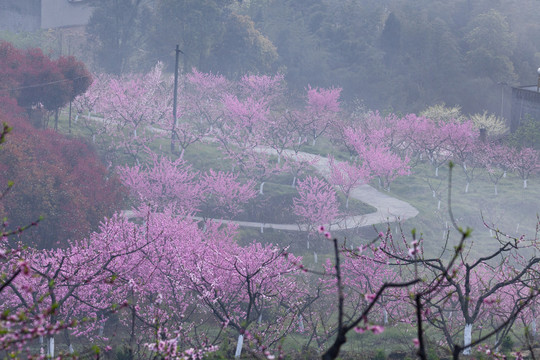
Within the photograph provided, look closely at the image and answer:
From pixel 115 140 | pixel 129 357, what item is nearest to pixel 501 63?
pixel 115 140

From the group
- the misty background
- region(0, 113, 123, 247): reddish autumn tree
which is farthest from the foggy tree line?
region(0, 113, 123, 247): reddish autumn tree

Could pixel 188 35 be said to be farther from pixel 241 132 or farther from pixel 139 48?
pixel 241 132

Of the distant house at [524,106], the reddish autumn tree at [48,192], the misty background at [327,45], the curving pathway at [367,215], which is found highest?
the misty background at [327,45]

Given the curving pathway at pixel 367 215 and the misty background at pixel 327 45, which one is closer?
the curving pathway at pixel 367 215

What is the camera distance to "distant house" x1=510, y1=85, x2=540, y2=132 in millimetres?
47438

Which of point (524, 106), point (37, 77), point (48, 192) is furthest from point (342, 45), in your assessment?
point (48, 192)

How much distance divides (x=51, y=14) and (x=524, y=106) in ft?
179

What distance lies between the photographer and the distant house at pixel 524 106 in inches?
1868

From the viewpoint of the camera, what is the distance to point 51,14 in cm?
6719

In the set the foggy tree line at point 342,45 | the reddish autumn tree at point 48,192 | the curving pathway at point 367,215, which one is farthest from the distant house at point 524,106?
the reddish autumn tree at point 48,192

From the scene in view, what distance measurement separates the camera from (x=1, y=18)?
2511 inches

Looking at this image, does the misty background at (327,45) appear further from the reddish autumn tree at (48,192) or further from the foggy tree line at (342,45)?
the reddish autumn tree at (48,192)

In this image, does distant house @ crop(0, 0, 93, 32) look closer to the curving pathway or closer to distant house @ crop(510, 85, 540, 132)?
the curving pathway

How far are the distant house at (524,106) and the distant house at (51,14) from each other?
158ft
